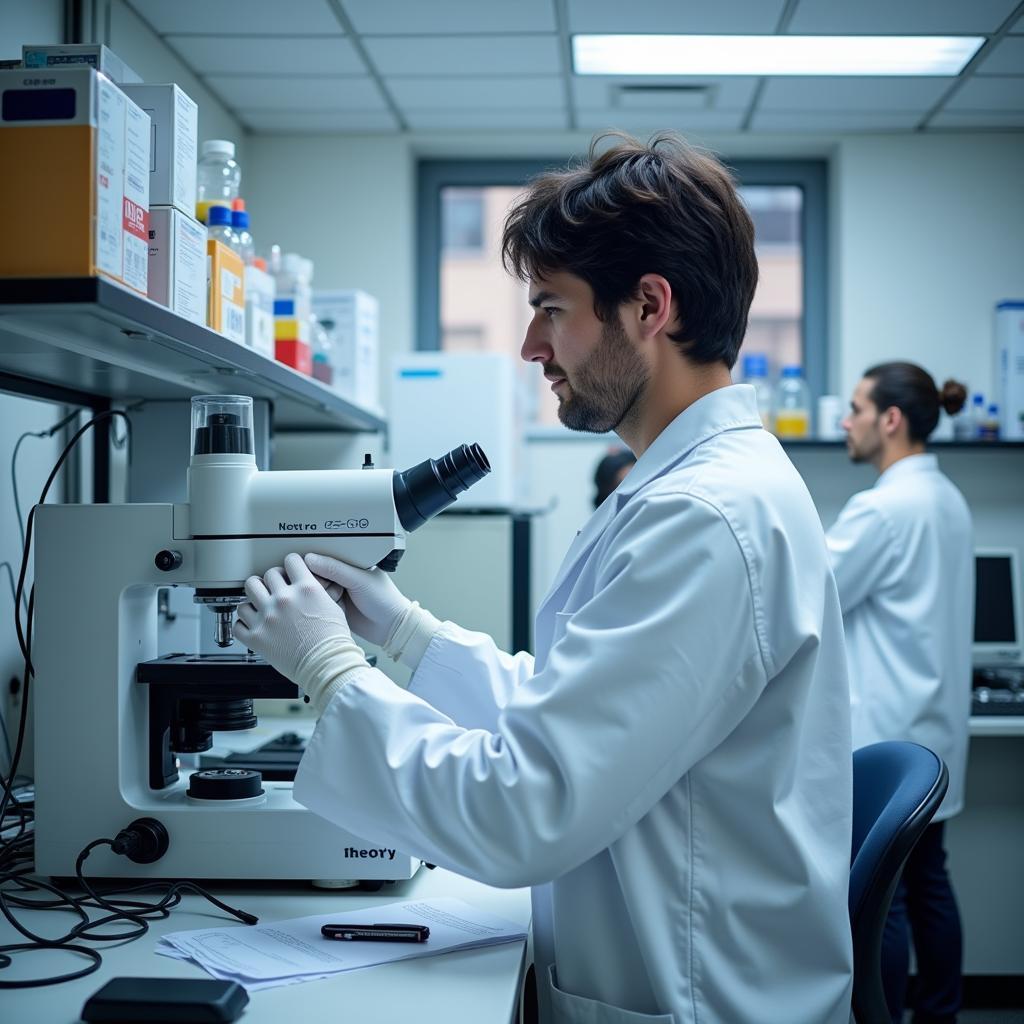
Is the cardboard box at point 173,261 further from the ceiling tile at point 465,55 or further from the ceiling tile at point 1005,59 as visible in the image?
the ceiling tile at point 1005,59

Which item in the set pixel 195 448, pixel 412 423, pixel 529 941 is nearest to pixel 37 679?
pixel 195 448

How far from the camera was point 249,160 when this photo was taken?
3107mm

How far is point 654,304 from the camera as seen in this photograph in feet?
3.46

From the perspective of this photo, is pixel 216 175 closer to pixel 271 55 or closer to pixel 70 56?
pixel 70 56

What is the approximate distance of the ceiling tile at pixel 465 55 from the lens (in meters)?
2.46

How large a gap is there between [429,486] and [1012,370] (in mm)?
2427

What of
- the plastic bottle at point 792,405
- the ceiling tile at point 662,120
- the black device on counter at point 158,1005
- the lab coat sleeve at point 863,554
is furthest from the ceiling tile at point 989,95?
the black device on counter at point 158,1005

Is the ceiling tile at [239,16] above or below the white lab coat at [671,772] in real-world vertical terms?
above

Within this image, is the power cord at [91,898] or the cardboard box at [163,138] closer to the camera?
the power cord at [91,898]

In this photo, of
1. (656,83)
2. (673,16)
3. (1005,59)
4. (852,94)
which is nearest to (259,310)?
(673,16)

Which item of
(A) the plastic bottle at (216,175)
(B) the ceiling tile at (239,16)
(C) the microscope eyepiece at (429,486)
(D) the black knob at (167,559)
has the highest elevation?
(B) the ceiling tile at (239,16)

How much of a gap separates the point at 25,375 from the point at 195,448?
527mm

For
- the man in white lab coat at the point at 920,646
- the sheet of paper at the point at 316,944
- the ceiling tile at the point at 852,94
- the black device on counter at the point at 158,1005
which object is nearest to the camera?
the black device on counter at the point at 158,1005

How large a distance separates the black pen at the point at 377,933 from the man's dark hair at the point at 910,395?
1999 millimetres
